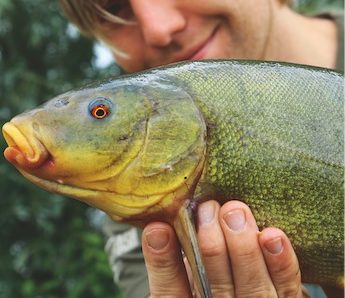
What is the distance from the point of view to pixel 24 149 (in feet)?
4.44

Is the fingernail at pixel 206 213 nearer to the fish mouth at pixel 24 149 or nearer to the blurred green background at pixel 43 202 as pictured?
the fish mouth at pixel 24 149

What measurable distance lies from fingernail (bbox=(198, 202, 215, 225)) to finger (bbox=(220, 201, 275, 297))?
19 mm

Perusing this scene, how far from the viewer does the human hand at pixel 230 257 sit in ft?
4.66

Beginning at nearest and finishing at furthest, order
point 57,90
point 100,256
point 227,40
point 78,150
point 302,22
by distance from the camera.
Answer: point 78,150 < point 227,40 < point 302,22 < point 100,256 < point 57,90

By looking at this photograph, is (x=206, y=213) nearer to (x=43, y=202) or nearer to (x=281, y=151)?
(x=281, y=151)

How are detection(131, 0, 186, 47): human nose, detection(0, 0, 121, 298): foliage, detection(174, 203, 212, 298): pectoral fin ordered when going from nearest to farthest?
detection(174, 203, 212, 298): pectoral fin
detection(131, 0, 186, 47): human nose
detection(0, 0, 121, 298): foliage

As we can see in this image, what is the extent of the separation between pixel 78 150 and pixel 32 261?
3.27 m

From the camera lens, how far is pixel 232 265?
151 centimetres

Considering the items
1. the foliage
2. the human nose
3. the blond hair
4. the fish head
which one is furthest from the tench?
the foliage

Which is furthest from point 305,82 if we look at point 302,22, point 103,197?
point 302,22

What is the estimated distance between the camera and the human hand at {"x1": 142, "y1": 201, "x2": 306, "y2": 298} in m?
1.42

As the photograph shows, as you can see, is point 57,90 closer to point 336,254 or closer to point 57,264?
point 57,264

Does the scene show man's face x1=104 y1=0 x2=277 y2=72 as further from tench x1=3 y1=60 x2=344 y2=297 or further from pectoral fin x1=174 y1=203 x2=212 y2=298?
pectoral fin x1=174 y1=203 x2=212 y2=298

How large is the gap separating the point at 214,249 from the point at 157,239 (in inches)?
4.4
